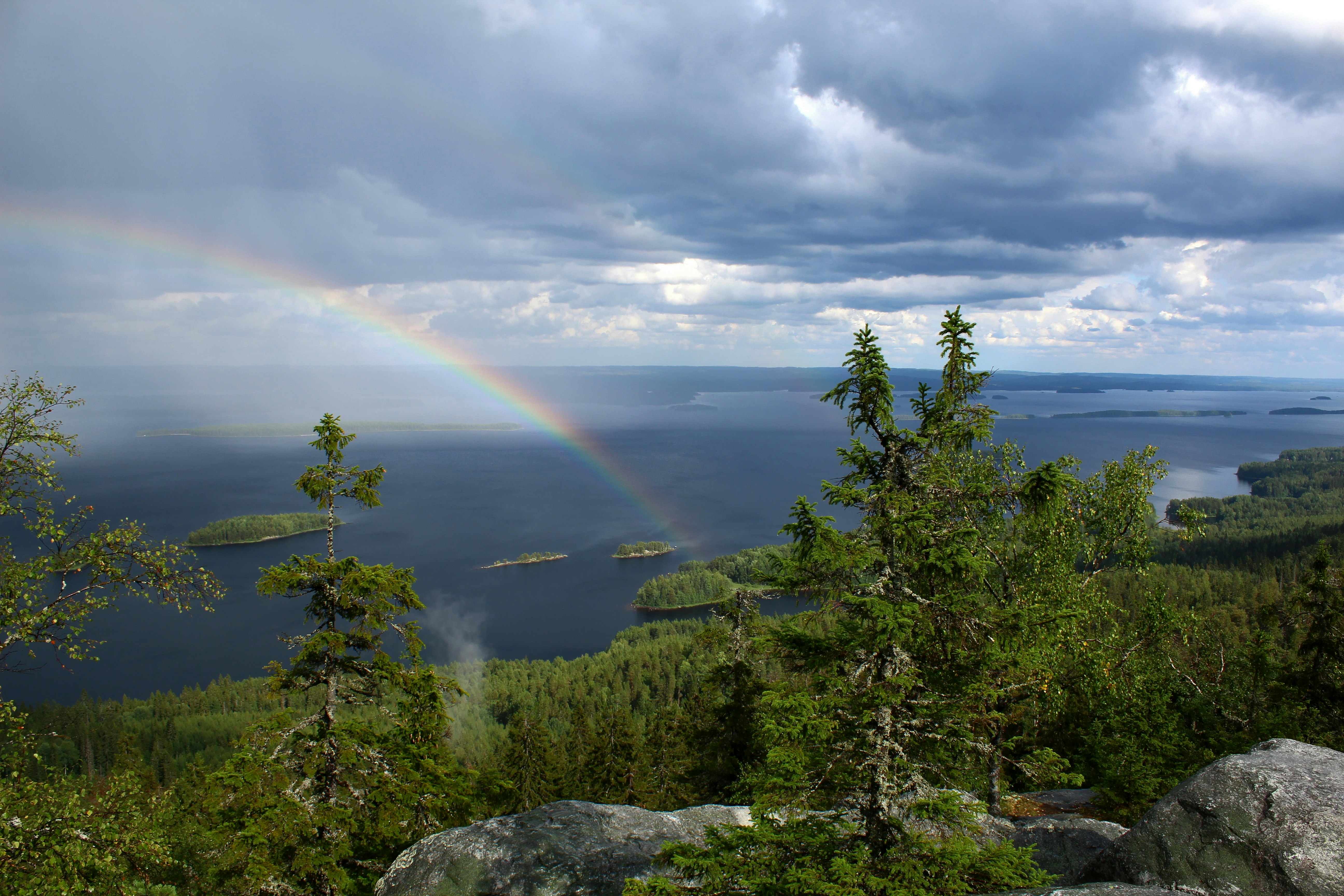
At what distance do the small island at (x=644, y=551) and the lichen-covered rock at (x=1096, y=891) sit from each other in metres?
146

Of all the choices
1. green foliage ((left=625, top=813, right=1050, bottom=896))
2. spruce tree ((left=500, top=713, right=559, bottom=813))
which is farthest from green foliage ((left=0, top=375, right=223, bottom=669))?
spruce tree ((left=500, top=713, right=559, bottom=813))

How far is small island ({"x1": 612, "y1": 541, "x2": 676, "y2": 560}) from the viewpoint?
501ft

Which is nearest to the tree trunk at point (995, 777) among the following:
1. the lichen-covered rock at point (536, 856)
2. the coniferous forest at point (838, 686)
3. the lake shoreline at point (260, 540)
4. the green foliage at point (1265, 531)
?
the coniferous forest at point (838, 686)

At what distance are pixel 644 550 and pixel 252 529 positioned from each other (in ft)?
315

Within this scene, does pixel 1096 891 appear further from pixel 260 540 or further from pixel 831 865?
pixel 260 540

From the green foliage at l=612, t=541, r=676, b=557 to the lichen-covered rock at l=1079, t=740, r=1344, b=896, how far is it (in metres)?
143

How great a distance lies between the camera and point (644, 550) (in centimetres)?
15388

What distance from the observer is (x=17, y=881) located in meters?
6.91

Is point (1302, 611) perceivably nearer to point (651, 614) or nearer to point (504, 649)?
point (504, 649)

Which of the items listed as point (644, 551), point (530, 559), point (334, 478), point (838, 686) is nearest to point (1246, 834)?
point (838, 686)

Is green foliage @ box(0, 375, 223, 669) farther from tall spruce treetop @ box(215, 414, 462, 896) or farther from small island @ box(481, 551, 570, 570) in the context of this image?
small island @ box(481, 551, 570, 570)

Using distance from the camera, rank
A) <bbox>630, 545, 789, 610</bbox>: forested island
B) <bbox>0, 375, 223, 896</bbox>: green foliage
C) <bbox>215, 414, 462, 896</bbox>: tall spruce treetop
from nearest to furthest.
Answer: <bbox>0, 375, 223, 896</bbox>: green foliage < <bbox>215, 414, 462, 896</bbox>: tall spruce treetop < <bbox>630, 545, 789, 610</bbox>: forested island

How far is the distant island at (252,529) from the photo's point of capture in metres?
150

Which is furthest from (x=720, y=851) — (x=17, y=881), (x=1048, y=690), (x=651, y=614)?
(x=651, y=614)
